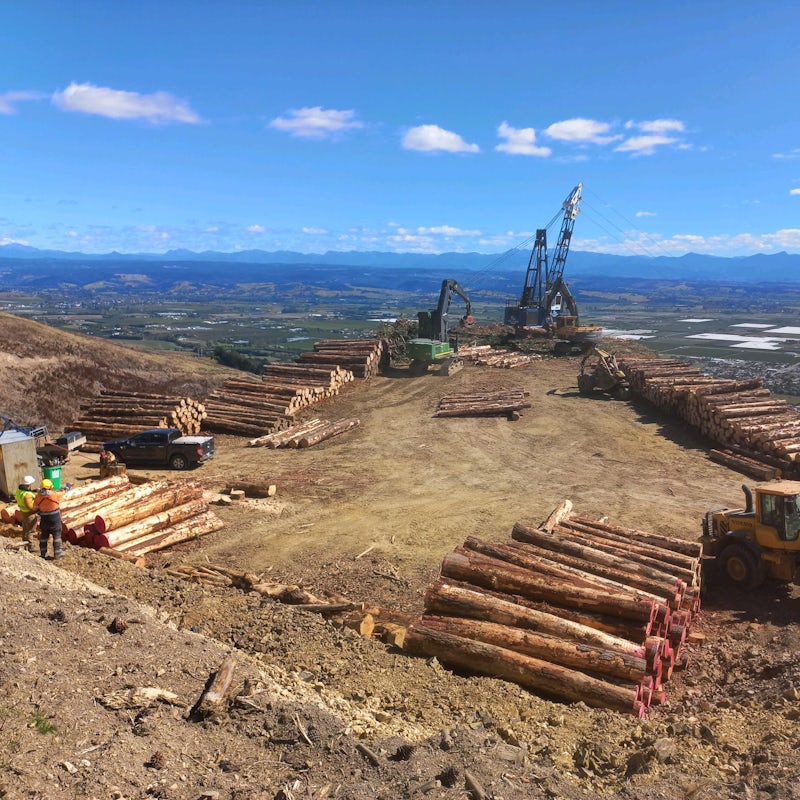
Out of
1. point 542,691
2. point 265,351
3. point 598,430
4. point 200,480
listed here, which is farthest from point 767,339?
point 542,691

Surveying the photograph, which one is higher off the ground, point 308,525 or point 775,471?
point 775,471

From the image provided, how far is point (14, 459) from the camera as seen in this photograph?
658 inches

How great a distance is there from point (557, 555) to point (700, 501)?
8141 mm

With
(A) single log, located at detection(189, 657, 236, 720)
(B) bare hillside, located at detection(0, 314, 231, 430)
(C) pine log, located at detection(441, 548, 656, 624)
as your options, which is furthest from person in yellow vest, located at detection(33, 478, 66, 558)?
(B) bare hillside, located at detection(0, 314, 231, 430)

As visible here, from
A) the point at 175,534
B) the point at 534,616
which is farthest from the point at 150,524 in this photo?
the point at 534,616

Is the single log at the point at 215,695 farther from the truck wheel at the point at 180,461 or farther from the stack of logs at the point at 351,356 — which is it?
the stack of logs at the point at 351,356

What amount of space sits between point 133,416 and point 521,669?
2084 cm

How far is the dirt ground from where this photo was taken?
582cm

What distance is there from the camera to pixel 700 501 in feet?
57.5

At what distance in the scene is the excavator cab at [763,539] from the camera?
38.0 ft

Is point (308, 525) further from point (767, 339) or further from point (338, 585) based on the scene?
point (767, 339)

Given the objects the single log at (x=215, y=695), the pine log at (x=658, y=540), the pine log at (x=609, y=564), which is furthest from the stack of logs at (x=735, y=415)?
the single log at (x=215, y=695)

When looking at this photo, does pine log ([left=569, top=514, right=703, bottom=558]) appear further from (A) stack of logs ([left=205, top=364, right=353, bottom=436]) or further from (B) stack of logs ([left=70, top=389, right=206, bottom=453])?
(B) stack of logs ([left=70, top=389, right=206, bottom=453])

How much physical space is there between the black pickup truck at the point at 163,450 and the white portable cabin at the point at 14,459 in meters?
4.73
